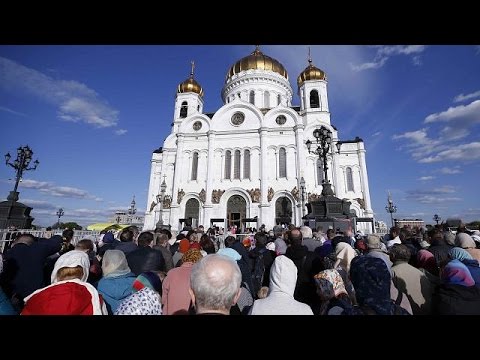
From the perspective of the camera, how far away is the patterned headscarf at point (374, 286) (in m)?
2.07

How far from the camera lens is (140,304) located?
1903mm

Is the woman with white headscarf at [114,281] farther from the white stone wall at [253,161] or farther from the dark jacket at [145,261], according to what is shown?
the white stone wall at [253,161]

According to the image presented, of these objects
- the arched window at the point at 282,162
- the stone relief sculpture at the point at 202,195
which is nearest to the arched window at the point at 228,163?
the stone relief sculpture at the point at 202,195

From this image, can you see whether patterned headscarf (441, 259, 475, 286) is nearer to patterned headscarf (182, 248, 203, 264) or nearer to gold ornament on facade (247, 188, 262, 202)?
patterned headscarf (182, 248, 203, 264)

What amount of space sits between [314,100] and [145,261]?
31.7m

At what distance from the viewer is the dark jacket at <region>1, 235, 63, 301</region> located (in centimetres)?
389

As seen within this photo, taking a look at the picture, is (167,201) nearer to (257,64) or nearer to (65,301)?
(257,64)

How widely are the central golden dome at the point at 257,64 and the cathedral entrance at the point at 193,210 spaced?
21531 millimetres

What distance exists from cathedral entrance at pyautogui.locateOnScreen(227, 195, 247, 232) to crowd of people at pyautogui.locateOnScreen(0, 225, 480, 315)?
21016mm

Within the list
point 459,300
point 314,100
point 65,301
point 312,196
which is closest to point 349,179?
point 312,196

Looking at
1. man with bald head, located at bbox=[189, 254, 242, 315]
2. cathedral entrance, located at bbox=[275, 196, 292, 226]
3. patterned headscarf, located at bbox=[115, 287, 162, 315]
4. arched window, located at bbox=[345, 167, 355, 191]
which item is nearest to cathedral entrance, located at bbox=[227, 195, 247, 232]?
cathedral entrance, located at bbox=[275, 196, 292, 226]

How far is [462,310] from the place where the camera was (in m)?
2.34

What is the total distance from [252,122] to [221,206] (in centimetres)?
1091
